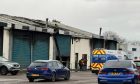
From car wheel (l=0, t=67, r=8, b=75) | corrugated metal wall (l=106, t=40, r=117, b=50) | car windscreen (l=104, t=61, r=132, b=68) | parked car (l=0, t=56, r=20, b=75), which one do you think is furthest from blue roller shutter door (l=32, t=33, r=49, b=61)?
car windscreen (l=104, t=61, r=132, b=68)

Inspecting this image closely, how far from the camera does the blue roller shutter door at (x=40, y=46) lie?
171 feet

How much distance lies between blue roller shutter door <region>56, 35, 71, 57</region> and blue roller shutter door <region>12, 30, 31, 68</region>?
7011mm

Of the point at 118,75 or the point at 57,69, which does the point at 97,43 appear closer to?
the point at 57,69

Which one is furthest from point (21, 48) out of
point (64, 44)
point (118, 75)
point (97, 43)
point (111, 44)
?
point (111, 44)

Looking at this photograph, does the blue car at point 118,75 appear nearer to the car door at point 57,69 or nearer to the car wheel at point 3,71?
the car door at point 57,69

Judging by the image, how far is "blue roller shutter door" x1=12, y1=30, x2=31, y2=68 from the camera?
48.2m

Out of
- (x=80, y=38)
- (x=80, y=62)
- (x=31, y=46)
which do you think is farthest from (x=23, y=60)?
(x=80, y=38)

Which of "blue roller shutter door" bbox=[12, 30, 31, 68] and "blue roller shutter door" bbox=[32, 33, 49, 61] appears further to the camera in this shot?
"blue roller shutter door" bbox=[32, 33, 49, 61]

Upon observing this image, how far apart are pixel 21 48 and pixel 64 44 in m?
10.2

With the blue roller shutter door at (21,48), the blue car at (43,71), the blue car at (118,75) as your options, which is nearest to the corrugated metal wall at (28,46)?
the blue roller shutter door at (21,48)

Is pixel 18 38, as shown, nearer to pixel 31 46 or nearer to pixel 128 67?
pixel 31 46

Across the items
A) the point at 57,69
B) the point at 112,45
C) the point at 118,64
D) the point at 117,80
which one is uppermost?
the point at 112,45

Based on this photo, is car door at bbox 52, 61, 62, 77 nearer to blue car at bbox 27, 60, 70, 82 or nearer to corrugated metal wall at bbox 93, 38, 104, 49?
blue car at bbox 27, 60, 70, 82

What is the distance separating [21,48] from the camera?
161ft
